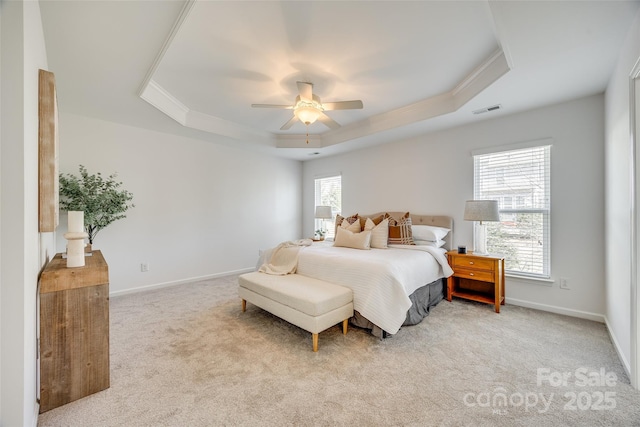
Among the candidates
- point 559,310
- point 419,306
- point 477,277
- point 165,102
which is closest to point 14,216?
point 165,102

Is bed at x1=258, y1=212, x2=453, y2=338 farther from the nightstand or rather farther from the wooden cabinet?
the wooden cabinet

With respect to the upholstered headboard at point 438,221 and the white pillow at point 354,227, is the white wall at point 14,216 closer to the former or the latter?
the white pillow at point 354,227

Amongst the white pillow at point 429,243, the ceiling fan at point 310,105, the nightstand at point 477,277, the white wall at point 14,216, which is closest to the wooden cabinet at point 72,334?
the white wall at point 14,216

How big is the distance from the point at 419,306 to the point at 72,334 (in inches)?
121

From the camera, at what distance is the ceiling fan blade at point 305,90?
103 inches

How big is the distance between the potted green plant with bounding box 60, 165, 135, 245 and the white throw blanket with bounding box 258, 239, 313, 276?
2.19m

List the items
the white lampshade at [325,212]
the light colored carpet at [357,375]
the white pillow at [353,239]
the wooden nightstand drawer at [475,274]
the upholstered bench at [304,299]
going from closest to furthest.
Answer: the light colored carpet at [357,375] → the upholstered bench at [304,299] → the wooden nightstand drawer at [475,274] → the white pillow at [353,239] → the white lampshade at [325,212]

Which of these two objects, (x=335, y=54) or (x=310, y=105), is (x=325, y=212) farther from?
(x=335, y=54)

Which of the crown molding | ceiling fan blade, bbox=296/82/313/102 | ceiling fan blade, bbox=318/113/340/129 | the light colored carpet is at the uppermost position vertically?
the crown molding

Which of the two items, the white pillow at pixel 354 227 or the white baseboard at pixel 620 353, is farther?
the white pillow at pixel 354 227

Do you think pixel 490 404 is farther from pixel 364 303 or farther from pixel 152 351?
pixel 152 351

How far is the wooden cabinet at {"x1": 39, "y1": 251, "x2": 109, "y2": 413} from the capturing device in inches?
66.1

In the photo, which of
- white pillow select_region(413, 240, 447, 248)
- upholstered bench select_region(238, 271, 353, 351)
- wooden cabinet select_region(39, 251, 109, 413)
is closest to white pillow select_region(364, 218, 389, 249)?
white pillow select_region(413, 240, 447, 248)

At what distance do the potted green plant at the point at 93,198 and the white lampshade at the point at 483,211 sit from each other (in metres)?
4.71
